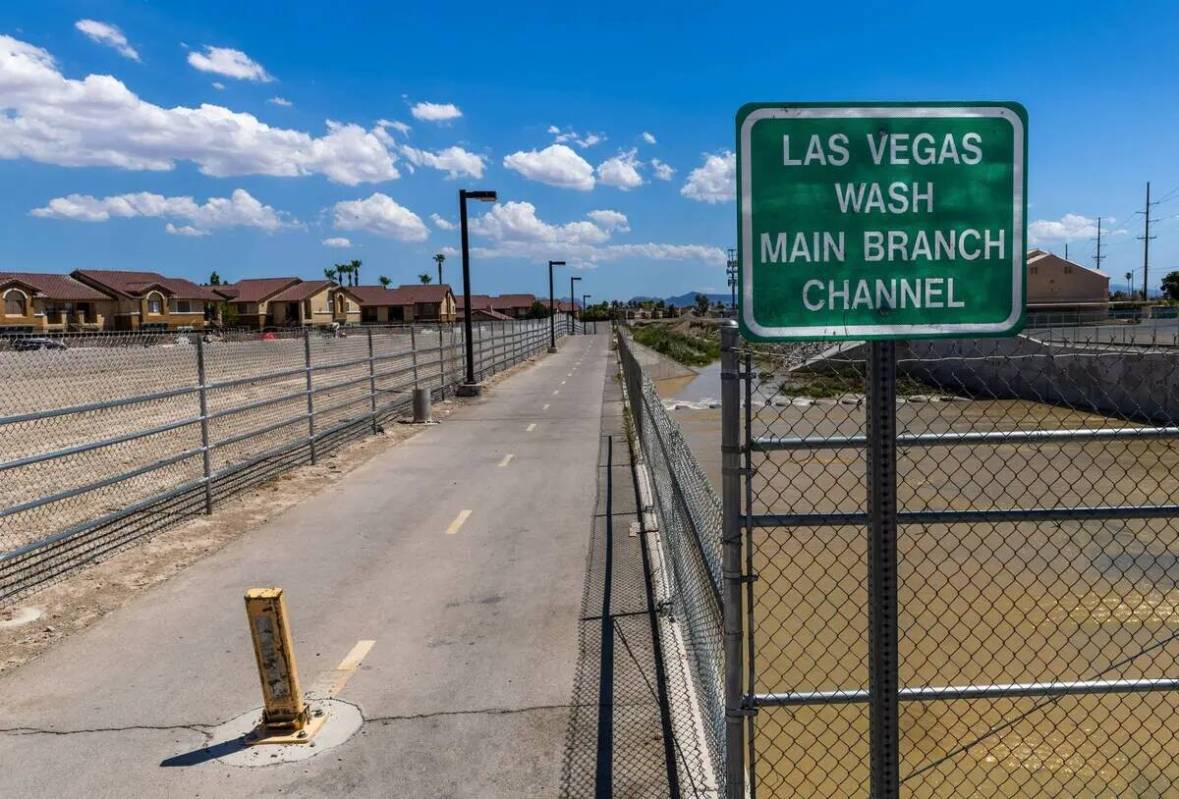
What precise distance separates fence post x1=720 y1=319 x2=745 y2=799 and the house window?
69.3 m

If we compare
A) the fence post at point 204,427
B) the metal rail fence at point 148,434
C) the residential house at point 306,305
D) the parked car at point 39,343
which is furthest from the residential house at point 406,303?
the fence post at point 204,427

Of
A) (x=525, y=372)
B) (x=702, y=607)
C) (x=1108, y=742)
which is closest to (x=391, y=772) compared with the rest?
A: (x=702, y=607)

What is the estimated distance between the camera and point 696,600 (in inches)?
211

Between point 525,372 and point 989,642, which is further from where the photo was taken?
point 525,372

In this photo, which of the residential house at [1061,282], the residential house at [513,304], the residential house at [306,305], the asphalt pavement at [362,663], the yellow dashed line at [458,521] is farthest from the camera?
the residential house at [513,304]

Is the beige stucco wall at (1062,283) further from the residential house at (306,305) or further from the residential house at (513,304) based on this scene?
the residential house at (513,304)

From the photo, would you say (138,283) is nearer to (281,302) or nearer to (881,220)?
(281,302)

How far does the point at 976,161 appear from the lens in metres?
2.78

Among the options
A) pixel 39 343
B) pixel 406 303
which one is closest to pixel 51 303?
pixel 406 303

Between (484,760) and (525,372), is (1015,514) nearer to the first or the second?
(484,760)

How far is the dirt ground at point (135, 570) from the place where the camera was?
6863 mm

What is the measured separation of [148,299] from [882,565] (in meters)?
81.3

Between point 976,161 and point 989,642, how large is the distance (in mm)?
6051

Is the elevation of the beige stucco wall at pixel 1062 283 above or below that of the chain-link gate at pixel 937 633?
above
